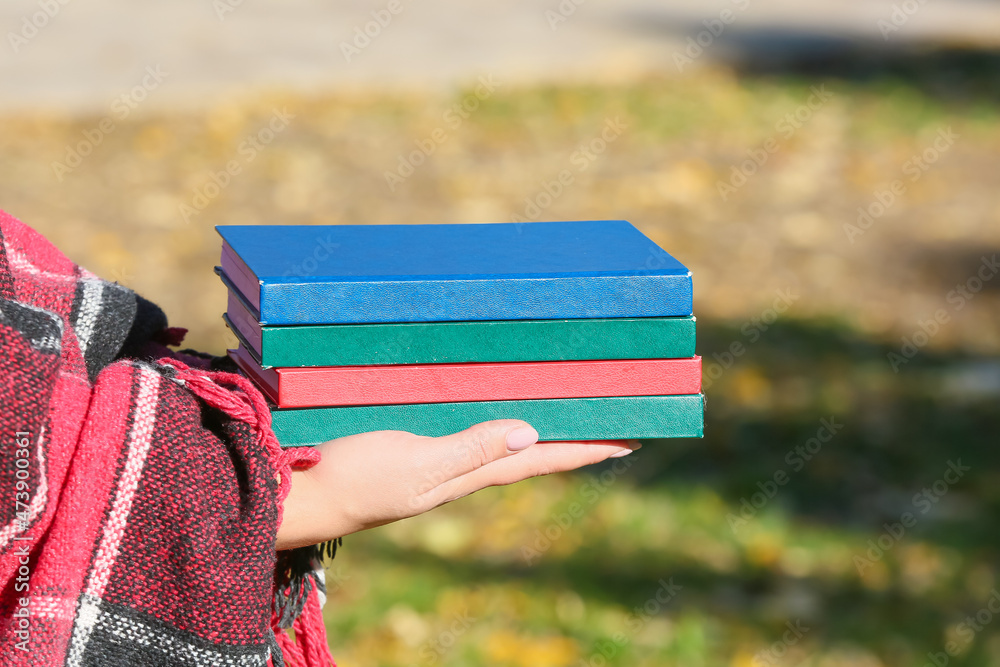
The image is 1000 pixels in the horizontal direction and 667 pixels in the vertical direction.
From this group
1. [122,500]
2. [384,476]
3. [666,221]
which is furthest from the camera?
[666,221]

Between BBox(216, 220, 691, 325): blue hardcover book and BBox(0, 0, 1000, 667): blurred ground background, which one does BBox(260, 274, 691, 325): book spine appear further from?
BBox(0, 0, 1000, 667): blurred ground background

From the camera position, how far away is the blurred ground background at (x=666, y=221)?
3449 millimetres

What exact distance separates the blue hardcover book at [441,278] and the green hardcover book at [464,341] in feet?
0.05

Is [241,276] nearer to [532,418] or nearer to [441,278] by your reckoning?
[441,278]

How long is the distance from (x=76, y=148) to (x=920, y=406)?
5.07 m

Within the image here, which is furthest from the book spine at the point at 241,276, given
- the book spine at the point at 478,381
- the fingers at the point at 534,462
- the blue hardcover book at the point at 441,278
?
the fingers at the point at 534,462

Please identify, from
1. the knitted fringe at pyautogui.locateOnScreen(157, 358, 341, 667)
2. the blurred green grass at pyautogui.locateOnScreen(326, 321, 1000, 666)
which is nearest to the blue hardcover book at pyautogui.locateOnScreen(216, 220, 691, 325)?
the knitted fringe at pyautogui.locateOnScreen(157, 358, 341, 667)

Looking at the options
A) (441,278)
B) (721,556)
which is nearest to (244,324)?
(441,278)

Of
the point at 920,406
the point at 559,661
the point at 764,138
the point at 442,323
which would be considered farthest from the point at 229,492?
the point at 764,138

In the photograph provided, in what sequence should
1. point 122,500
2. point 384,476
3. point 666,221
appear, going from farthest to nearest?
point 666,221 → point 384,476 → point 122,500

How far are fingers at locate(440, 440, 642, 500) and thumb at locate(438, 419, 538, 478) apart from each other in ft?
0.08

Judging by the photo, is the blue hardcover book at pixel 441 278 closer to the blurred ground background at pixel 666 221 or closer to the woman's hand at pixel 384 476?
the woman's hand at pixel 384 476

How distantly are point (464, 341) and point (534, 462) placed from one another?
0.22 metres

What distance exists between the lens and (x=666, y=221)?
6.04 meters
